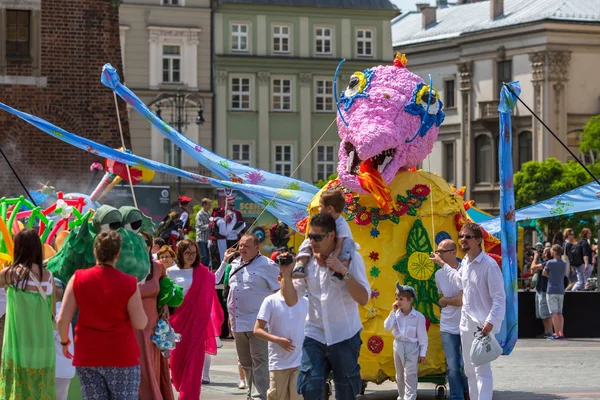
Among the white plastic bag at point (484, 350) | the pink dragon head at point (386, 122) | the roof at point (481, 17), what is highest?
the roof at point (481, 17)

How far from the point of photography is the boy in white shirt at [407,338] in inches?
489

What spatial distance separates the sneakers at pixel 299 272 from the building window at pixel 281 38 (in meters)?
57.3

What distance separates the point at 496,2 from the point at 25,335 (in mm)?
61842

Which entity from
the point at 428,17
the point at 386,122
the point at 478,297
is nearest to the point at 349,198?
the point at 386,122

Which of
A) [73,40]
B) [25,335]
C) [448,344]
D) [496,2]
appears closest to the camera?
[25,335]

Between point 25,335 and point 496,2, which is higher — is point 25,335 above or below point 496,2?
below

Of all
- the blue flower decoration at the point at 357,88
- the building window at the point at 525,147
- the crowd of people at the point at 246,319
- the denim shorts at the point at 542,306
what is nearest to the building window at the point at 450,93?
the building window at the point at 525,147

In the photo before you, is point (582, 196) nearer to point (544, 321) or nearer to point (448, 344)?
point (448, 344)

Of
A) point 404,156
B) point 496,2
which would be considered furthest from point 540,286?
point 496,2

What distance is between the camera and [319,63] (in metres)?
65.9

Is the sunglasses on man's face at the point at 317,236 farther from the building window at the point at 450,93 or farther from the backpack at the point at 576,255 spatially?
the building window at the point at 450,93

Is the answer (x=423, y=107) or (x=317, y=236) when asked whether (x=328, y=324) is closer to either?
(x=317, y=236)

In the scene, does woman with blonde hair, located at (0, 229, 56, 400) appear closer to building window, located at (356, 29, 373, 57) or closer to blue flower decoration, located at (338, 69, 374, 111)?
blue flower decoration, located at (338, 69, 374, 111)

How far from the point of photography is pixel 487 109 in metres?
68.6
